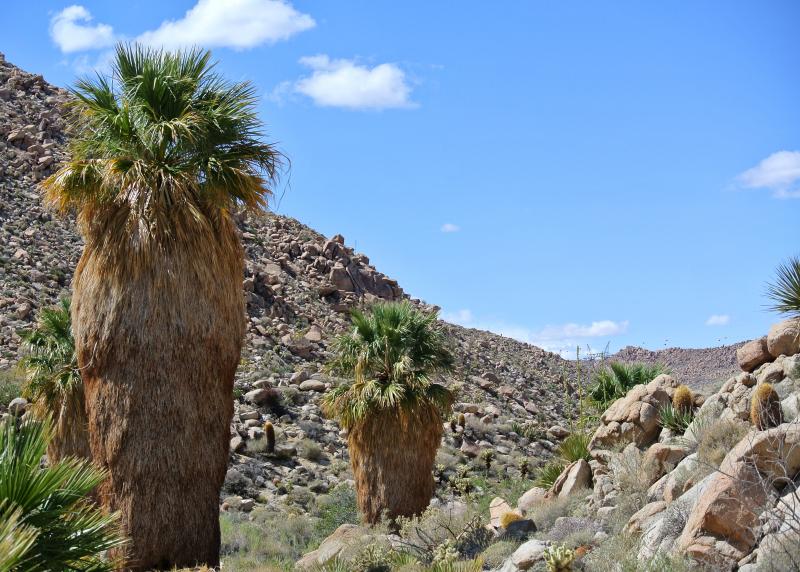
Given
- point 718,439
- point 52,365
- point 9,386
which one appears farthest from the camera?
point 9,386

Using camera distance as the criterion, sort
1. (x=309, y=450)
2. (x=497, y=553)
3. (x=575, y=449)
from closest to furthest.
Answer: (x=497, y=553) < (x=575, y=449) < (x=309, y=450)

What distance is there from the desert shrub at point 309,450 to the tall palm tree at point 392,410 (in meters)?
10.7

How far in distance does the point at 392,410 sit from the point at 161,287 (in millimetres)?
8482

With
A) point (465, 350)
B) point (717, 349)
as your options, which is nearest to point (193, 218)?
point (465, 350)

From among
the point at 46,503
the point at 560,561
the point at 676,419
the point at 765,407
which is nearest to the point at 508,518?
the point at 676,419

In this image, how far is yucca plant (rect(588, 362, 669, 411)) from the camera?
25.6m

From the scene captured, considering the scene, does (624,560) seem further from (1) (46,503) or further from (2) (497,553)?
(1) (46,503)

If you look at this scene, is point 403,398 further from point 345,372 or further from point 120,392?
point 120,392

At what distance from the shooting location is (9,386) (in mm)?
29266

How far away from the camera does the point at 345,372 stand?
22.8 m

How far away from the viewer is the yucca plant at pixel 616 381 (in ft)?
A: 84.0

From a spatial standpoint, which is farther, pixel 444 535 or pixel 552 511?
pixel 444 535

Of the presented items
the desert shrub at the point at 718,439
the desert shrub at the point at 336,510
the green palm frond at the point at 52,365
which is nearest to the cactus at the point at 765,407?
the desert shrub at the point at 718,439

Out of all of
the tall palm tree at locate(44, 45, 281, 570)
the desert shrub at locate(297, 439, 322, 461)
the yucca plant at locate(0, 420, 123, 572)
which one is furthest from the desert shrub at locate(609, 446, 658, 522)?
the desert shrub at locate(297, 439, 322, 461)
